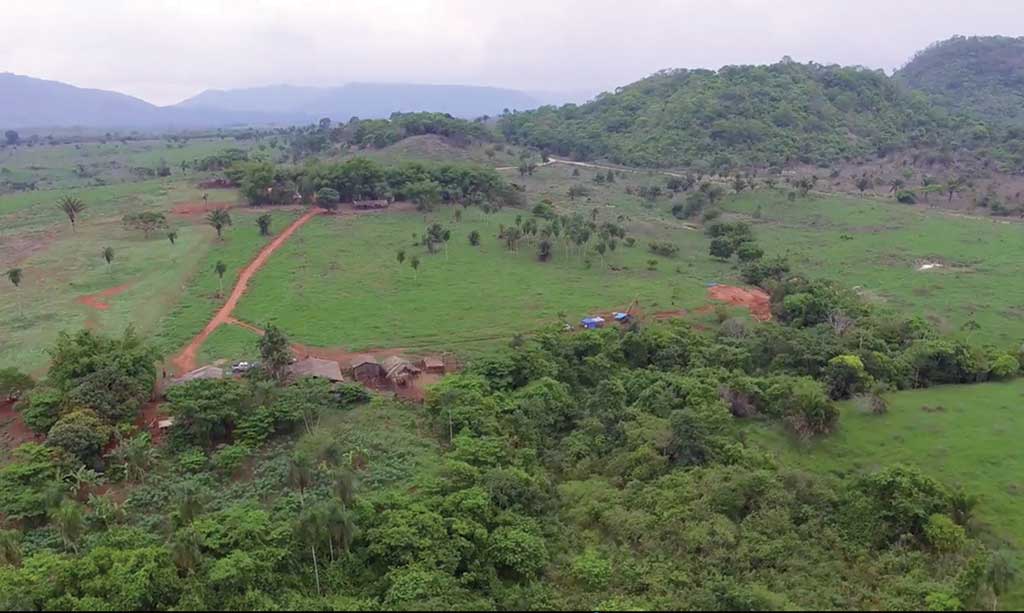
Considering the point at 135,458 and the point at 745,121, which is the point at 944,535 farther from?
the point at 745,121

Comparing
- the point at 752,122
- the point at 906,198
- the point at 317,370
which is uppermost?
the point at 752,122

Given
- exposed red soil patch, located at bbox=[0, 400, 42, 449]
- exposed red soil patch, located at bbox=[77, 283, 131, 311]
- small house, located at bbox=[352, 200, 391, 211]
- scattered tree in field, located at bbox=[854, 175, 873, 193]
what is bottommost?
exposed red soil patch, located at bbox=[0, 400, 42, 449]

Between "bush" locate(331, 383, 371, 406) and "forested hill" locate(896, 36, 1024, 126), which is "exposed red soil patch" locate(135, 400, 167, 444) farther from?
"forested hill" locate(896, 36, 1024, 126)

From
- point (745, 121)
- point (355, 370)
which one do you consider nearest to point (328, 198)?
point (355, 370)

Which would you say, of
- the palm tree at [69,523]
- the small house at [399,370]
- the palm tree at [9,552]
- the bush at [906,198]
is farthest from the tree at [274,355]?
the bush at [906,198]

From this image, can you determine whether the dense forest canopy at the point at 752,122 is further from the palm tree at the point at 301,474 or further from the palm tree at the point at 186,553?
the palm tree at the point at 186,553

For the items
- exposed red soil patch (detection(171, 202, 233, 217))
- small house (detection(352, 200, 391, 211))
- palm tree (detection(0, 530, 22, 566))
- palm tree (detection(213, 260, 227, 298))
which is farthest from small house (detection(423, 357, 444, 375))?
exposed red soil patch (detection(171, 202, 233, 217))

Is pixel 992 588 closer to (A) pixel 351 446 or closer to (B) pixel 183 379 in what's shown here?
(A) pixel 351 446
